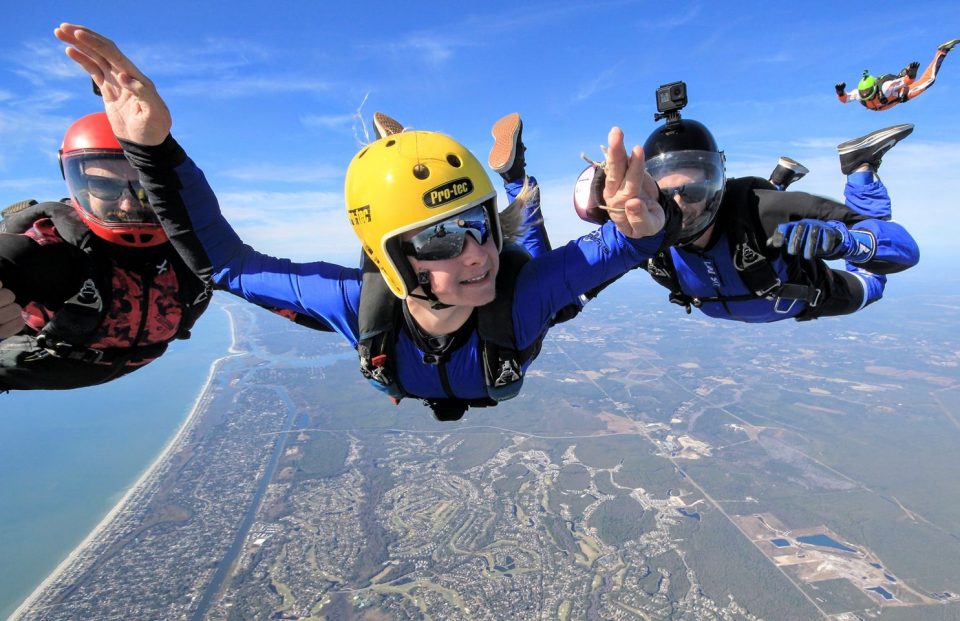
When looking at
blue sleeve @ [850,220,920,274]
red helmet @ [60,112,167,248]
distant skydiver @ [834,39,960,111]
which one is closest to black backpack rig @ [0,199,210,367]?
red helmet @ [60,112,167,248]

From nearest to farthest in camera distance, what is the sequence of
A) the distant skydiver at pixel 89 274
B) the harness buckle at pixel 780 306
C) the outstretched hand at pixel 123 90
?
the outstretched hand at pixel 123 90
the distant skydiver at pixel 89 274
the harness buckle at pixel 780 306

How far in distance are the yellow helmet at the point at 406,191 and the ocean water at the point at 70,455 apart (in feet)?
115

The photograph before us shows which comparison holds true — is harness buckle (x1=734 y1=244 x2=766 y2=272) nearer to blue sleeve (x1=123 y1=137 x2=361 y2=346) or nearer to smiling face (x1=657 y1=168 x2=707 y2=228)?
smiling face (x1=657 y1=168 x2=707 y2=228)

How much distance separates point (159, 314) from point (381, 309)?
1.64 meters

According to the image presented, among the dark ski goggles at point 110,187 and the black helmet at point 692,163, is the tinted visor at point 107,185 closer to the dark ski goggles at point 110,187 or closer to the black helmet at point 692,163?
the dark ski goggles at point 110,187

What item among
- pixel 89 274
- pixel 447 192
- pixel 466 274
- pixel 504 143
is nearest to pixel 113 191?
pixel 89 274

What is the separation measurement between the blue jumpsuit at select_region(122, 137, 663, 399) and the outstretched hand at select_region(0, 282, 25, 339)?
63cm

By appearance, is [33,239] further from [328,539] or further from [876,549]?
[876,549]

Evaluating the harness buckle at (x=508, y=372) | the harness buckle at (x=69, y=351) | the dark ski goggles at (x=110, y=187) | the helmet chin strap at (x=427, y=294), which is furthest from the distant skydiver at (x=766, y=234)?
the harness buckle at (x=69, y=351)

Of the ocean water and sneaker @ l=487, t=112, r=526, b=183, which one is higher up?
sneaker @ l=487, t=112, r=526, b=183

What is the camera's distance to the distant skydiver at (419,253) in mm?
1747

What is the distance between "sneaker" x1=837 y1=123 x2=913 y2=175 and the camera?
3223 millimetres

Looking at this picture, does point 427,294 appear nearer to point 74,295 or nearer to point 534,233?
point 534,233

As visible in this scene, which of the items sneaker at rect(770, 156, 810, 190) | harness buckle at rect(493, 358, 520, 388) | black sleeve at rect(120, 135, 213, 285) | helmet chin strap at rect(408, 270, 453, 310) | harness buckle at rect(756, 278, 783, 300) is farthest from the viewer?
sneaker at rect(770, 156, 810, 190)
